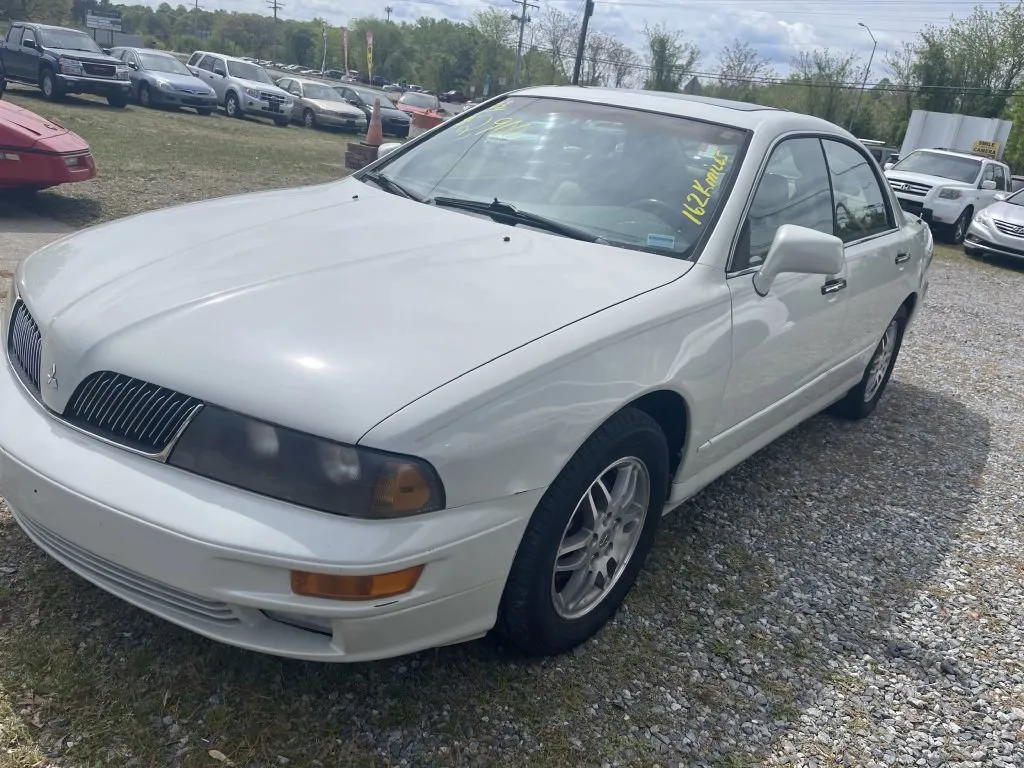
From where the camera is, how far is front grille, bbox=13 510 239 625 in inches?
77.0

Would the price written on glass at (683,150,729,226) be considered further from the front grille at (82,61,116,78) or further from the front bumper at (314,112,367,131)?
the front bumper at (314,112,367,131)

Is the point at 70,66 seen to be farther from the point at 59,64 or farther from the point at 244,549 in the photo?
the point at 244,549

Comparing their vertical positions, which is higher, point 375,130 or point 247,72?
point 247,72

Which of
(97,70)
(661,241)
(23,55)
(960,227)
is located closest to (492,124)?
(661,241)

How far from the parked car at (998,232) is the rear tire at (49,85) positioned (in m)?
17.7

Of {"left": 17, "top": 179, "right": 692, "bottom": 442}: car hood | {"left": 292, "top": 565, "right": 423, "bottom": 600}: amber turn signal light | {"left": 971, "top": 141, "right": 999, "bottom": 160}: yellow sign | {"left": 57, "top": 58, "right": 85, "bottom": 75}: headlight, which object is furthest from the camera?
{"left": 971, "top": 141, "right": 999, "bottom": 160}: yellow sign

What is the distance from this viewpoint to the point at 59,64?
17.8 meters

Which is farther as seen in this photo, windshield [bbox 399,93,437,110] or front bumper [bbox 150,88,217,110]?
windshield [bbox 399,93,437,110]

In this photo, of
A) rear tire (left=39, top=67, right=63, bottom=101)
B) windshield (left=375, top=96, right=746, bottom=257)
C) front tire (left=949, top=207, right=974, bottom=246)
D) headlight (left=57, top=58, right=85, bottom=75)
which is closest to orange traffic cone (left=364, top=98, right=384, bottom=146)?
headlight (left=57, top=58, right=85, bottom=75)

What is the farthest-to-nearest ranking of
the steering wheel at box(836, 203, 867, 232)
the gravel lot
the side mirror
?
1. the steering wheel at box(836, 203, 867, 232)
2. the side mirror
3. the gravel lot

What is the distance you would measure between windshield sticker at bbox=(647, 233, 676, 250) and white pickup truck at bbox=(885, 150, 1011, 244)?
13137 mm

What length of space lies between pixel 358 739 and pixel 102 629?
0.81 m

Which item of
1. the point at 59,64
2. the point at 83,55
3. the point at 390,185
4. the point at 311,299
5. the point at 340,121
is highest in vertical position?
the point at 390,185

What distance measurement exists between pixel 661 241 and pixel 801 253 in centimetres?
47
